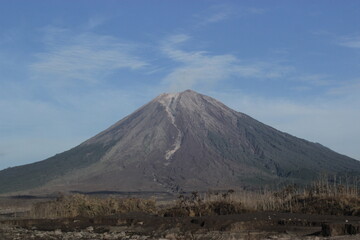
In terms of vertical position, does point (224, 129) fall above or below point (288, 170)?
above

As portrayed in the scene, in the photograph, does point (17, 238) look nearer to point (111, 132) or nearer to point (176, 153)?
point (176, 153)

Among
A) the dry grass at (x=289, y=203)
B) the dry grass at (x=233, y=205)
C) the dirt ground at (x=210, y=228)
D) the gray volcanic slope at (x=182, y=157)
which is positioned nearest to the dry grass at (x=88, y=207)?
the dry grass at (x=233, y=205)

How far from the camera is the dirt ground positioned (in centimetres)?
2334

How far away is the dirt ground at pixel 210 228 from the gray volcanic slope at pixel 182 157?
88.5 meters

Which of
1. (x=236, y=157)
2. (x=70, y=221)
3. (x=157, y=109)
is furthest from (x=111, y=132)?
(x=70, y=221)

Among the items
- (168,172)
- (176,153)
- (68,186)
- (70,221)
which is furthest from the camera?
(176,153)

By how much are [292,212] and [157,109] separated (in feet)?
464

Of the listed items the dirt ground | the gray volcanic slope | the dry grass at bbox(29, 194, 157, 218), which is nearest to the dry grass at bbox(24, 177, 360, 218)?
the dry grass at bbox(29, 194, 157, 218)

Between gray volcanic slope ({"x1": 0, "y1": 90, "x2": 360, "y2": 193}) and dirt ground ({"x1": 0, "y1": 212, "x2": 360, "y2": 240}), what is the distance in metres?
88.5

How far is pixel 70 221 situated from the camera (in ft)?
113

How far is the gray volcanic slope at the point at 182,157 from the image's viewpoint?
130m

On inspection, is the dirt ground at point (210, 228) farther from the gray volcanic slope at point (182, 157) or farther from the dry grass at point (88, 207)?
the gray volcanic slope at point (182, 157)

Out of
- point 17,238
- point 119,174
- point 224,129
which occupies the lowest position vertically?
point 17,238

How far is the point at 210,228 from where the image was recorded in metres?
27.2
